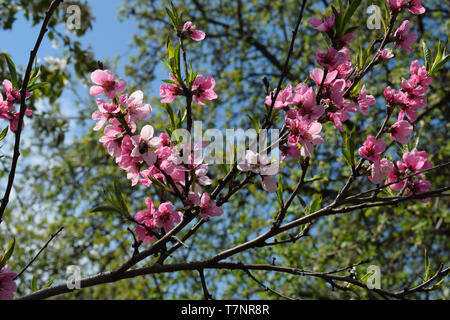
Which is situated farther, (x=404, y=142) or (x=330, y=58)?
(x=404, y=142)

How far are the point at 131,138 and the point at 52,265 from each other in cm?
548

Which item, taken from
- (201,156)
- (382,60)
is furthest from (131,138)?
(382,60)

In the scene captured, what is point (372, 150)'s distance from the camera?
1.39 m

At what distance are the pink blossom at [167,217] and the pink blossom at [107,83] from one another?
391mm

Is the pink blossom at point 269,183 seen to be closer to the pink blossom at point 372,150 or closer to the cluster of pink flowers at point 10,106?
the pink blossom at point 372,150

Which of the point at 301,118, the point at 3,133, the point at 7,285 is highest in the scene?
the point at 3,133

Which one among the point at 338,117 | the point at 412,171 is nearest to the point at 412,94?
the point at 412,171

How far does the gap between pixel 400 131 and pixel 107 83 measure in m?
1.03

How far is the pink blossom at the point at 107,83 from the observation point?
1309 millimetres

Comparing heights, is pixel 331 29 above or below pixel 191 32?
below

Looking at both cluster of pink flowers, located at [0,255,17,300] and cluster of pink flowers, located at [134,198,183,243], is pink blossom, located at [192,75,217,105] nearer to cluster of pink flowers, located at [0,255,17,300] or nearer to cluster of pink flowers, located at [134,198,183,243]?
cluster of pink flowers, located at [134,198,183,243]

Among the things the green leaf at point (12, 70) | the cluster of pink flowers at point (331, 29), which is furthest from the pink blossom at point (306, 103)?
the green leaf at point (12, 70)

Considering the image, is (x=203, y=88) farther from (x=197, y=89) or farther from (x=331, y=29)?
(x=331, y=29)

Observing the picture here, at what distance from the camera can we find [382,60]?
1.48 meters
